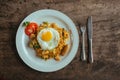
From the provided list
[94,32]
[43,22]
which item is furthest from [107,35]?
[43,22]

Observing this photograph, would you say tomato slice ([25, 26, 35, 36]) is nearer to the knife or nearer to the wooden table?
the wooden table

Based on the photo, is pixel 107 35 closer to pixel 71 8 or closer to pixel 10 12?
pixel 71 8

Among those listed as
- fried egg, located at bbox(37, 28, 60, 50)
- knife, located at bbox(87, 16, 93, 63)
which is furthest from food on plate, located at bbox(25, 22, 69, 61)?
knife, located at bbox(87, 16, 93, 63)

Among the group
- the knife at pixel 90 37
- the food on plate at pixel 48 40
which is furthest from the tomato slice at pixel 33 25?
the knife at pixel 90 37

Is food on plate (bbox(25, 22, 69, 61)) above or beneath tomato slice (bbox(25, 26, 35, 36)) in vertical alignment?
beneath

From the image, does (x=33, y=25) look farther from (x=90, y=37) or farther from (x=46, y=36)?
(x=90, y=37)

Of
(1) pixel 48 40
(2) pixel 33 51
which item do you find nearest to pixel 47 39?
(1) pixel 48 40
